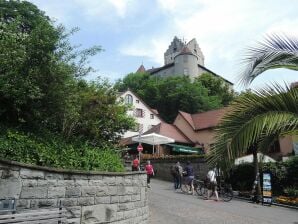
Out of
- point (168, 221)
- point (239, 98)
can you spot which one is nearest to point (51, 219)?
point (239, 98)

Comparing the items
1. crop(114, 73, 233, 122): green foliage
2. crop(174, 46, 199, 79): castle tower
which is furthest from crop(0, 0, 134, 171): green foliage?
crop(174, 46, 199, 79): castle tower

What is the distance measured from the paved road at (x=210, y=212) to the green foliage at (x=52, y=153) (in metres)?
3.15

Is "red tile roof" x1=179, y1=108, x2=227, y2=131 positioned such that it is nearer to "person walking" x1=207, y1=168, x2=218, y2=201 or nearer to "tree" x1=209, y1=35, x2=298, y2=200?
"person walking" x1=207, y1=168, x2=218, y2=201

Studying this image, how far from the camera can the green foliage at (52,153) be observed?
28.7 feet

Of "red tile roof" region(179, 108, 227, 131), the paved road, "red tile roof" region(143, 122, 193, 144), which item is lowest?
the paved road

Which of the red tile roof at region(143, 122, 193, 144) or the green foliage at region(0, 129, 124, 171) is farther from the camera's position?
the red tile roof at region(143, 122, 193, 144)

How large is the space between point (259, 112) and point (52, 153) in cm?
487

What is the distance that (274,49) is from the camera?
754 centimetres

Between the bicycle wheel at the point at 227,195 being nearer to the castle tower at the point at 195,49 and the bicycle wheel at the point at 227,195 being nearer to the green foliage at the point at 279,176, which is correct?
the green foliage at the point at 279,176

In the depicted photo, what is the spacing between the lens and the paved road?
45.9 feet

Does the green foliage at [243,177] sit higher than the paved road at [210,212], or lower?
higher

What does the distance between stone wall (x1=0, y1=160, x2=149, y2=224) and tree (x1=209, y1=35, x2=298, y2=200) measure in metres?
3.22

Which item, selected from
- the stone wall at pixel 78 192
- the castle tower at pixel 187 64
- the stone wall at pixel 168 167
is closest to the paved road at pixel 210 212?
the stone wall at pixel 78 192

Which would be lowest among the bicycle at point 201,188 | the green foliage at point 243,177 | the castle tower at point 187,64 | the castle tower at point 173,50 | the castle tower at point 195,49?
the bicycle at point 201,188
